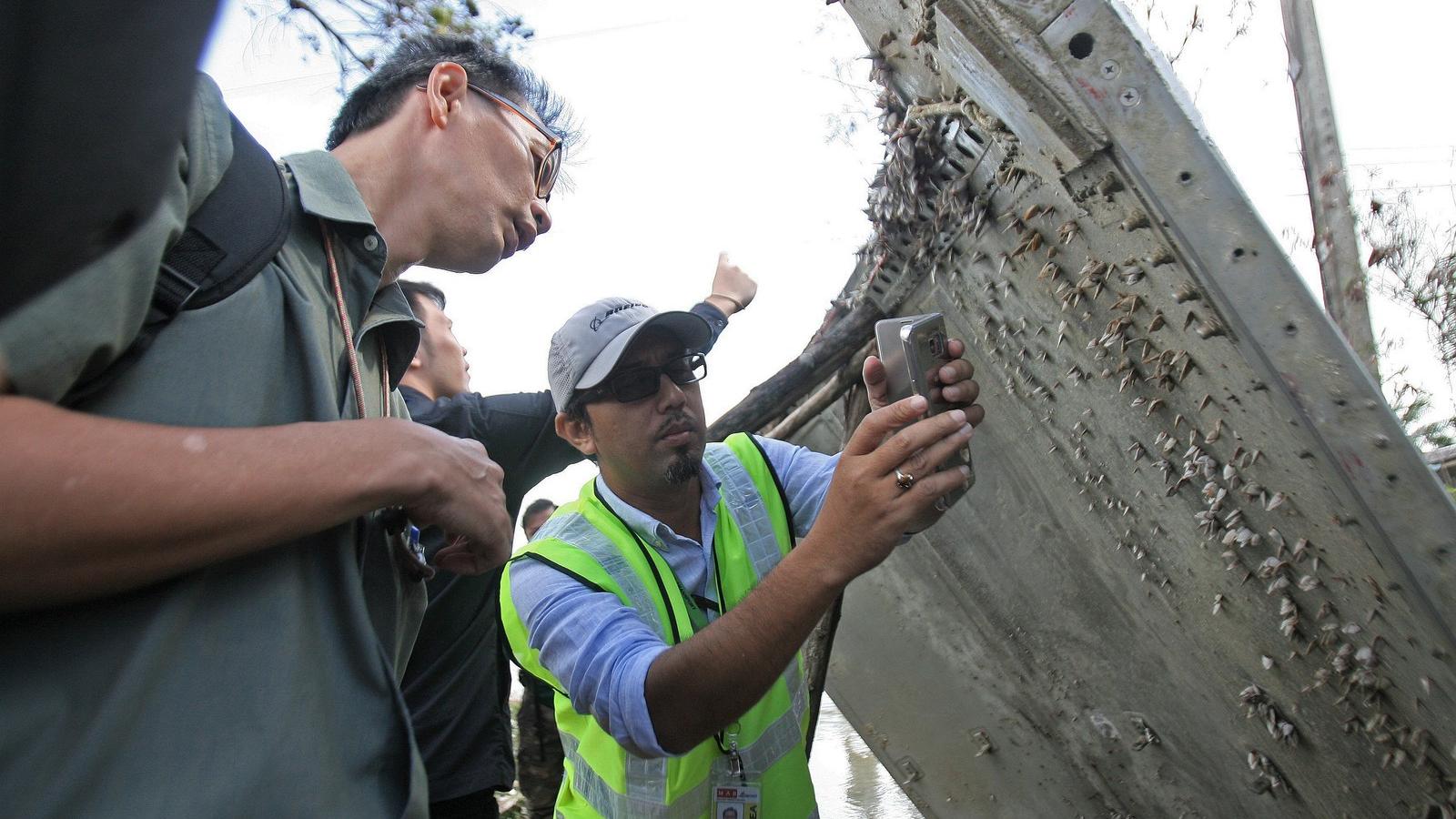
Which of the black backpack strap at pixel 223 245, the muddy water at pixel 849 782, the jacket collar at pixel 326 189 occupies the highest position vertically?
Result: the jacket collar at pixel 326 189

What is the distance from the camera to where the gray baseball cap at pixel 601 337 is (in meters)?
2.48

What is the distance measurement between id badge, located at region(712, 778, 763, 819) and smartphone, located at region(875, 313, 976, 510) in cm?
77

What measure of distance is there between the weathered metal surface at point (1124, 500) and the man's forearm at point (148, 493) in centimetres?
128

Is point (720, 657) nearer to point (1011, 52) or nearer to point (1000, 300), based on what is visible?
point (1011, 52)

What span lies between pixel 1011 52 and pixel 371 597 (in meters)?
1.35

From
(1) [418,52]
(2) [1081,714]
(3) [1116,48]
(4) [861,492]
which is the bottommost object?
(2) [1081,714]

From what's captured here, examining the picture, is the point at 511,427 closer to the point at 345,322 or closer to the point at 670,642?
the point at 670,642

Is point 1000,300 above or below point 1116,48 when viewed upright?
below

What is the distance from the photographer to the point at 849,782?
23.6 ft

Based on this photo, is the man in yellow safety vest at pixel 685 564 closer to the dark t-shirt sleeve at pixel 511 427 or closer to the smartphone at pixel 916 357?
the smartphone at pixel 916 357

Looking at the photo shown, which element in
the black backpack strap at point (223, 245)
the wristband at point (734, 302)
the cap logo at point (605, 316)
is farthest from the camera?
the wristband at point (734, 302)

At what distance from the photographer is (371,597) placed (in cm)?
129

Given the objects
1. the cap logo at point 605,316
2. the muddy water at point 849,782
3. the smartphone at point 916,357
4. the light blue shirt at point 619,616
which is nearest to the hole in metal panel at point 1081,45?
the smartphone at point 916,357

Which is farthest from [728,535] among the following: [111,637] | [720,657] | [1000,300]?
[111,637]
